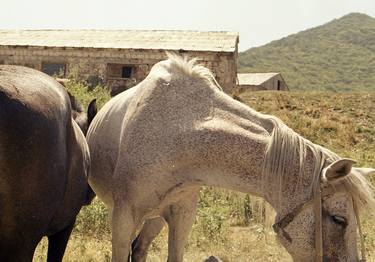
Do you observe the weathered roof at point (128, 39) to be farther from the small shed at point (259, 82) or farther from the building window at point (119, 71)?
the small shed at point (259, 82)

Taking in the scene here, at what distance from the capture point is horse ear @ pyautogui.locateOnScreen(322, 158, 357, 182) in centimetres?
294

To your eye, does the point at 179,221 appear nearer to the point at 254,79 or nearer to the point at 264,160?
the point at 264,160

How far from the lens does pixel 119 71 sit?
70.4ft

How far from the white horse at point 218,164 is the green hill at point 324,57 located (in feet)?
154

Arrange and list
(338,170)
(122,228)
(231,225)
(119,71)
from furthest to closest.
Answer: (119,71) → (231,225) → (122,228) → (338,170)

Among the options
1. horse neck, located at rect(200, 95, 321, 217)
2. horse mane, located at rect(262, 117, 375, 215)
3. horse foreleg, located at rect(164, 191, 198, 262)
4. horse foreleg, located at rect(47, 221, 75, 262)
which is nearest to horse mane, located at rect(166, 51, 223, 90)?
horse neck, located at rect(200, 95, 321, 217)

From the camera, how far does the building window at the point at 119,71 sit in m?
21.0

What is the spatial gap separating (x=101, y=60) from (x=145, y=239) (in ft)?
55.7

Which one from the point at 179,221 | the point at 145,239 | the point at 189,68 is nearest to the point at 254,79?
the point at 145,239

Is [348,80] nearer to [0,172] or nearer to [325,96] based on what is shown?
[325,96]

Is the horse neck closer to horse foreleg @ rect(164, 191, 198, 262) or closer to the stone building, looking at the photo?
horse foreleg @ rect(164, 191, 198, 262)

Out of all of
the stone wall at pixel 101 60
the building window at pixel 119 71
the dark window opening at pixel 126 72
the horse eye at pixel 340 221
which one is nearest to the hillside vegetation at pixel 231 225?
the horse eye at pixel 340 221

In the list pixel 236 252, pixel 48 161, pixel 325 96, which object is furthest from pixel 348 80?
pixel 48 161

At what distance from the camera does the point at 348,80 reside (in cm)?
5416
